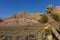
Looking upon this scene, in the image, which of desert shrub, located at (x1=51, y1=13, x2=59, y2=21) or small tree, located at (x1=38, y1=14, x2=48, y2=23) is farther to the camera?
small tree, located at (x1=38, y1=14, x2=48, y2=23)

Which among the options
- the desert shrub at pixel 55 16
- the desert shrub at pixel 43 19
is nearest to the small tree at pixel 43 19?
the desert shrub at pixel 43 19

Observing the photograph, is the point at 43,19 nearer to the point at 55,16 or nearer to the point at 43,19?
the point at 43,19

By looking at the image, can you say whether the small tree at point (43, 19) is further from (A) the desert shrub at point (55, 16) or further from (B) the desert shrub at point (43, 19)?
(A) the desert shrub at point (55, 16)

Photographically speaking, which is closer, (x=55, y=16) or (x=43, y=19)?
(x=55, y=16)

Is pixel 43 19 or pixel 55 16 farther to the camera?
pixel 43 19

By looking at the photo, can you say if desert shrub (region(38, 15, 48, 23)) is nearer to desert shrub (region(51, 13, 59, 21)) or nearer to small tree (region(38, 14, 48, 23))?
small tree (region(38, 14, 48, 23))

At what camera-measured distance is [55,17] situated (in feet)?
34.0

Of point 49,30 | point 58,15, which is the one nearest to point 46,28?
point 49,30

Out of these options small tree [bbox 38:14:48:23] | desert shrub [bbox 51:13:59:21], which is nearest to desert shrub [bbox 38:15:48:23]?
small tree [bbox 38:14:48:23]

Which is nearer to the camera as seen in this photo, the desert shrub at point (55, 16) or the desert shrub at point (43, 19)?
the desert shrub at point (55, 16)

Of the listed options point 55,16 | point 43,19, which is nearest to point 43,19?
point 43,19

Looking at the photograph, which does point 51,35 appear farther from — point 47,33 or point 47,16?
point 47,16

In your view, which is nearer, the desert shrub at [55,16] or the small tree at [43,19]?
the desert shrub at [55,16]

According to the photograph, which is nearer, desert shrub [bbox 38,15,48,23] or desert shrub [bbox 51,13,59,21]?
desert shrub [bbox 51,13,59,21]
